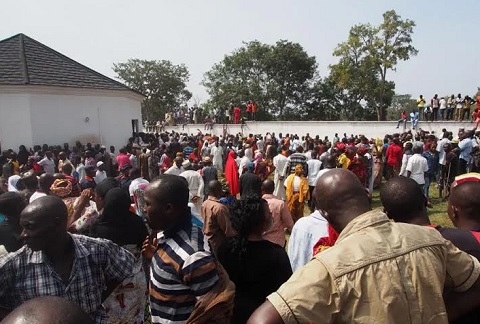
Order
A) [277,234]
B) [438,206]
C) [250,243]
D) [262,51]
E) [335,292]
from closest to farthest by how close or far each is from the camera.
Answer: [335,292]
[250,243]
[277,234]
[438,206]
[262,51]

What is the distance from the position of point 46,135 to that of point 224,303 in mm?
18049

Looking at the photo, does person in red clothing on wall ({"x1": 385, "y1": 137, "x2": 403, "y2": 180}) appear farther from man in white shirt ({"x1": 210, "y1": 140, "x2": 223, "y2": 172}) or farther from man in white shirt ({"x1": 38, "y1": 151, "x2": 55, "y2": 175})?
man in white shirt ({"x1": 38, "y1": 151, "x2": 55, "y2": 175})

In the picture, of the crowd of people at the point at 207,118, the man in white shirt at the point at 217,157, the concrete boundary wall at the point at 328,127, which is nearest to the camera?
the man in white shirt at the point at 217,157

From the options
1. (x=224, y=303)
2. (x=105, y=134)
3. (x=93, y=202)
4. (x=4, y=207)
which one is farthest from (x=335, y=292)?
(x=105, y=134)

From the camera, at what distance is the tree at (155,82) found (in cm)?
4666

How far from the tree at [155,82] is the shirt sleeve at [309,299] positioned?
4676 centimetres

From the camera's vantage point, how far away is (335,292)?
1.58 metres

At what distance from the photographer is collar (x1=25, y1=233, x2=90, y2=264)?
2.59 meters

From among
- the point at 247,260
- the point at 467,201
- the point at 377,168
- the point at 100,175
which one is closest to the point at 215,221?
the point at 247,260

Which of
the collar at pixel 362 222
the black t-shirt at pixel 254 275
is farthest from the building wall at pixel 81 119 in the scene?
the collar at pixel 362 222

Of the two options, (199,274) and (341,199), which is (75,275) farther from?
(341,199)

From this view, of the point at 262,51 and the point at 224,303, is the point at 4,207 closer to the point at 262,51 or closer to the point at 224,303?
the point at 224,303

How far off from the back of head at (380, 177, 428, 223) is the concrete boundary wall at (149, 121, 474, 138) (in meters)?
21.1

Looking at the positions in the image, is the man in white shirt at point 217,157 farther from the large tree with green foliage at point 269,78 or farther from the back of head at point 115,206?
the large tree with green foliage at point 269,78
